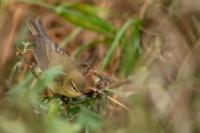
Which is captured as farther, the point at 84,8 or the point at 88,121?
the point at 84,8

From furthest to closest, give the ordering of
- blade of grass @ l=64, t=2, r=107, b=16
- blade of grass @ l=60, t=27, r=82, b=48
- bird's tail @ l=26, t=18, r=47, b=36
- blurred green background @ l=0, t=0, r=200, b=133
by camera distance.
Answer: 1. blade of grass @ l=60, t=27, r=82, b=48
2. blade of grass @ l=64, t=2, r=107, b=16
3. bird's tail @ l=26, t=18, r=47, b=36
4. blurred green background @ l=0, t=0, r=200, b=133

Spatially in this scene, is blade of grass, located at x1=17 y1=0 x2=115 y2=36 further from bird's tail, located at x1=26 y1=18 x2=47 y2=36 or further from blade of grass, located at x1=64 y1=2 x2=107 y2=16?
bird's tail, located at x1=26 y1=18 x2=47 y2=36

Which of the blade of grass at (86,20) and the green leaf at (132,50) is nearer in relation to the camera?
the green leaf at (132,50)

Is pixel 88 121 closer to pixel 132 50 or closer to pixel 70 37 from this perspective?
pixel 132 50

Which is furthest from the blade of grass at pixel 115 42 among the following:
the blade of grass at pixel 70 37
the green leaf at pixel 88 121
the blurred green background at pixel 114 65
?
the green leaf at pixel 88 121

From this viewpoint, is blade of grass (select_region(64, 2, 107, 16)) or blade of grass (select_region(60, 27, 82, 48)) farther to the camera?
blade of grass (select_region(60, 27, 82, 48))

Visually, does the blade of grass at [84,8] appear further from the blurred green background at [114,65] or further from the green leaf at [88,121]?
the green leaf at [88,121]

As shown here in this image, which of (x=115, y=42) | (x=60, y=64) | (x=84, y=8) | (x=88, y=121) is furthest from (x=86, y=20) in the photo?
(x=88, y=121)

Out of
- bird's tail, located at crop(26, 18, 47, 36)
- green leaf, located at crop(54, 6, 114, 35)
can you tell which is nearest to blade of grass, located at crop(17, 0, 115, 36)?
green leaf, located at crop(54, 6, 114, 35)

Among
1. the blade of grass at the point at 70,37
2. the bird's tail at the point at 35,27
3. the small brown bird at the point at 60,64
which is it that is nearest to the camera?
the small brown bird at the point at 60,64
